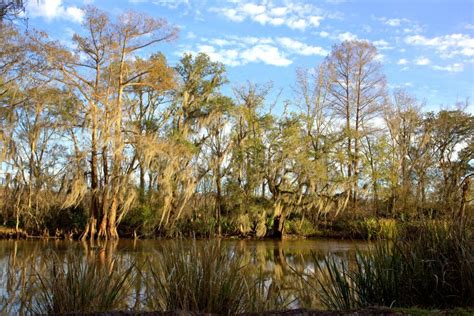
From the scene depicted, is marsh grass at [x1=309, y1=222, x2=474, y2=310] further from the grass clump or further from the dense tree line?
the dense tree line

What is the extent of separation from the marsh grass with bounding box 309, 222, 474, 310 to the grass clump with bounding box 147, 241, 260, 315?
108 cm

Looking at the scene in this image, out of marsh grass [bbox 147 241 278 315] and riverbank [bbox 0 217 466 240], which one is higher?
marsh grass [bbox 147 241 278 315]

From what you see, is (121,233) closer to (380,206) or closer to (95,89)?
(95,89)

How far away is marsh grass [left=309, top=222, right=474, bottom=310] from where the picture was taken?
15.5ft

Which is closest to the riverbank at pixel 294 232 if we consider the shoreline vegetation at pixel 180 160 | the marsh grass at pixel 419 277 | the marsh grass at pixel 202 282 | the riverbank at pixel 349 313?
the shoreline vegetation at pixel 180 160

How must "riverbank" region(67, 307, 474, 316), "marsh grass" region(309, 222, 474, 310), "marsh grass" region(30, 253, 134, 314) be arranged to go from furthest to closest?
"marsh grass" region(309, 222, 474, 310)
"marsh grass" region(30, 253, 134, 314)
"riverbank" region(67, 307, 474, 316)

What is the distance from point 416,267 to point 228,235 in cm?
2043

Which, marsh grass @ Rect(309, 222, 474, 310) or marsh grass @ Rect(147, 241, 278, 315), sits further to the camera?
marsh grass @ Rect(309, 222, 474, 310)

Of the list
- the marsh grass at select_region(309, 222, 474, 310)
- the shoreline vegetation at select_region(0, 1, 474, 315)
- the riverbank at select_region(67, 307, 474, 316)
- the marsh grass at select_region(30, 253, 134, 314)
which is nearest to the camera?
the riverbank at select_region(67, 307, 474, 316)

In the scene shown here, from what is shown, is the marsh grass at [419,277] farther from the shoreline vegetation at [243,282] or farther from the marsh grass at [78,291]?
the marsh grass at [78,291]

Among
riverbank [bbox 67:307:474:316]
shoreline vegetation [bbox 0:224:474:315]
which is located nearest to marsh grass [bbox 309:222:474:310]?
shoreline vegetation [bbox 0:224:474:315]

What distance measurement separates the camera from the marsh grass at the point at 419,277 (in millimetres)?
4727

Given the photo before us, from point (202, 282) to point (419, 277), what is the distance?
8.22 feet

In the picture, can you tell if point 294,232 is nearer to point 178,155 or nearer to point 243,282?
point 178,155
